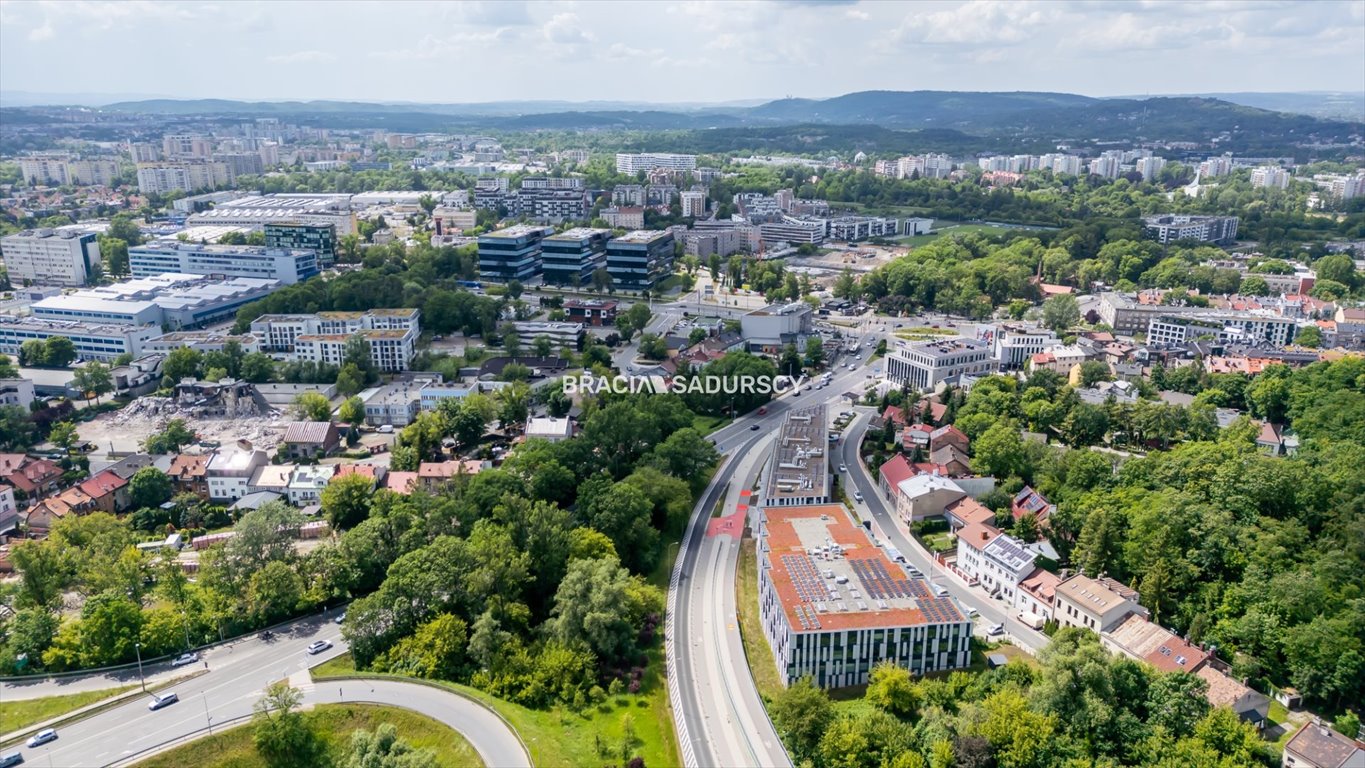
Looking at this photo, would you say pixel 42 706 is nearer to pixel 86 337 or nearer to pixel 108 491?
pixel 108 491

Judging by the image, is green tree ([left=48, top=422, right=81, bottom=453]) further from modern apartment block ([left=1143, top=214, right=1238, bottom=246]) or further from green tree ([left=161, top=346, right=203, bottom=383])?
modern apartment block ([left=1143, top=214, right=1238, bottom=246])

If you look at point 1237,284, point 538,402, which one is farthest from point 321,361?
point 1237,284

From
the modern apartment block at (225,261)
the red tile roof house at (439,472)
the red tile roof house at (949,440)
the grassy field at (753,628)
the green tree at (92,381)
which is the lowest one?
the grassy field at (753,628)

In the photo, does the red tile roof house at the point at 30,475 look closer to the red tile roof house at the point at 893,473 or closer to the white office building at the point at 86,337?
the white office building at the point at 86,337

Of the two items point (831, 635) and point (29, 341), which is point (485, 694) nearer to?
point (831, 635)

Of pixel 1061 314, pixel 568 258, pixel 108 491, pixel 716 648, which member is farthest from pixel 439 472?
pixel 1061 314

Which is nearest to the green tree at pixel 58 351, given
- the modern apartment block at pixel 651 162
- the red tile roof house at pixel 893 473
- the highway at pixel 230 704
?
the highway at pixel 230 704

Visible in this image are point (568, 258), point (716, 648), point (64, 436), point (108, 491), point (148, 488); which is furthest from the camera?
point (568, 258)
